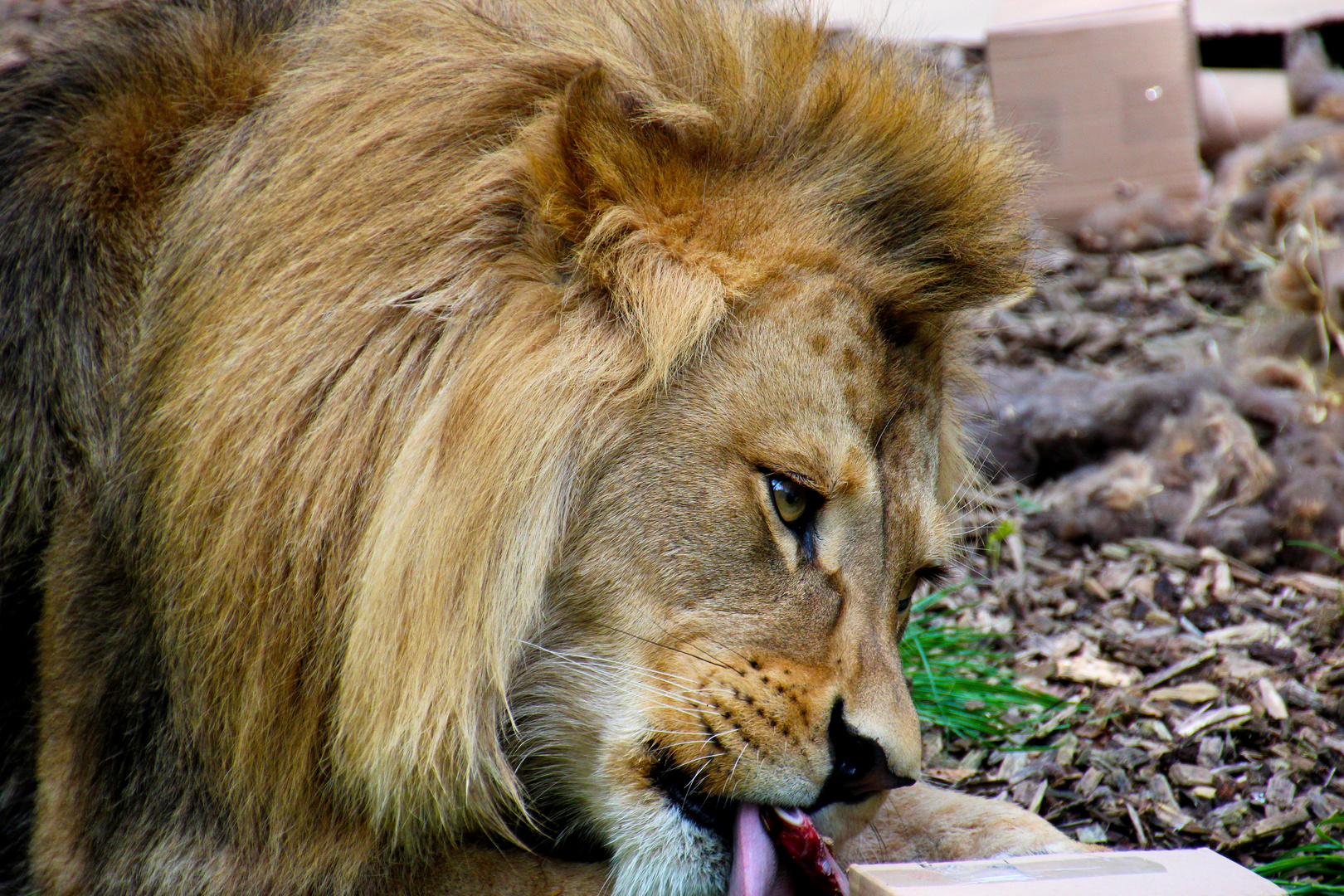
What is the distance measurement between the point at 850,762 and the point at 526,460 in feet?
2.25

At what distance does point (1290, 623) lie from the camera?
348 centimetres

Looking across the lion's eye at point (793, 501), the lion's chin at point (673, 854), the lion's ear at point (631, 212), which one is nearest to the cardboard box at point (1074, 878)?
the lion's chin at point (673, 854)

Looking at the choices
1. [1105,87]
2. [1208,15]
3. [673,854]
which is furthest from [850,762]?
[1208,15]

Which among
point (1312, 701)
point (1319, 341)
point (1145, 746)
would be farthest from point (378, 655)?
point (1319, 341)

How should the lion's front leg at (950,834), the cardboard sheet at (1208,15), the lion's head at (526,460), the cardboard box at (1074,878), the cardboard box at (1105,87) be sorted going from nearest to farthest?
the cardboard box at (1074,878), the lion's head at (526,460), the lion's front leg at (950,834), the cardboard box at (1105,87), the cardboard sheet at (1208,15)

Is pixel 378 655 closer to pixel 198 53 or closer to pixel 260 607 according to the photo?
pixel 260 607

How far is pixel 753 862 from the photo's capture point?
1979 millimetres

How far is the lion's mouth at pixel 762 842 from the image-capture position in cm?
198

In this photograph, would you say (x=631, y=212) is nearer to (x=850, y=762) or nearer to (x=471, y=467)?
(x=471, y=467)

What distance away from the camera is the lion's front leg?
2244 mm

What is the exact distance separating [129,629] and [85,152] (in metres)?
0.82

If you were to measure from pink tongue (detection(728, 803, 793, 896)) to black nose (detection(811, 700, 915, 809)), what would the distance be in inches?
4.0

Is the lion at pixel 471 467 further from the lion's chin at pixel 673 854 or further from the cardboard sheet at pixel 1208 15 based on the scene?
the cardboard sheet at pixel 1208 15

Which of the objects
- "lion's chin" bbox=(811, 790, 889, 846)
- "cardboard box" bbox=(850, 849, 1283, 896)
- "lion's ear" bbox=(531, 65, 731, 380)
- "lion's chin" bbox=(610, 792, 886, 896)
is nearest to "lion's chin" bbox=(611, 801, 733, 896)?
"lion's chin" bbox=(610, 792, 886, 896)
